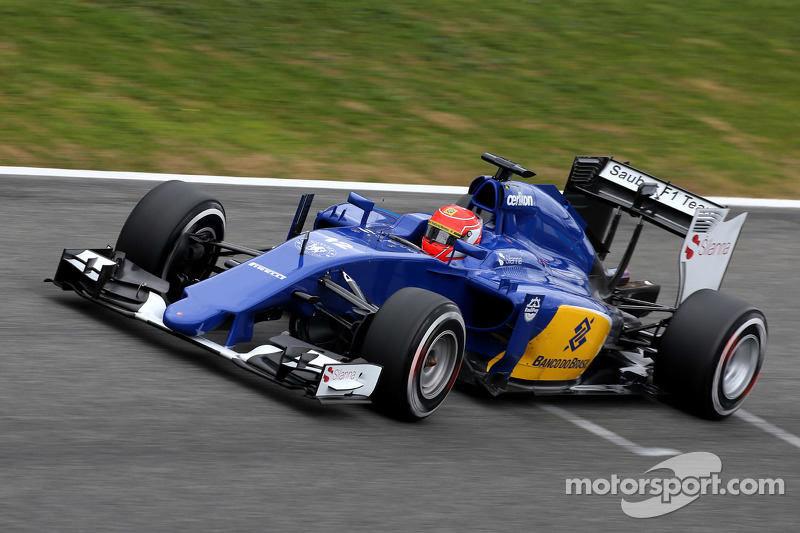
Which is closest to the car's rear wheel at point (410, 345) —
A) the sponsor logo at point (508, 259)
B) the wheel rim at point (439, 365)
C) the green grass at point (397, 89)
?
the wheel rim at point (439, 365)

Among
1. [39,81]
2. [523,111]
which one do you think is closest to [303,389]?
[39,81]

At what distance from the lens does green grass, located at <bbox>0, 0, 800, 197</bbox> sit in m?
12.4

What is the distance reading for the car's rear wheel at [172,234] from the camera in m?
6.79

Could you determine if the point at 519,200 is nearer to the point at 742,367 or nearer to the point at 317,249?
the point at 317,249

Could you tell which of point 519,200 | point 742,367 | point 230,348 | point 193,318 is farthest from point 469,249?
point 742,367

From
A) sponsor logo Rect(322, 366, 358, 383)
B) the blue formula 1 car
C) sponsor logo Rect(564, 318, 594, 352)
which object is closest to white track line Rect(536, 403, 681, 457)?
the blue formula 1 car

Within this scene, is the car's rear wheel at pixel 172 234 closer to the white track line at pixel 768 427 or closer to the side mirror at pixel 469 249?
the side mirror at pixel 469 249

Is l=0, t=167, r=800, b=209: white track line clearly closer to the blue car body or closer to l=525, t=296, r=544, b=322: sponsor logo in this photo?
the blue car body

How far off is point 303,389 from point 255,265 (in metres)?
0.89

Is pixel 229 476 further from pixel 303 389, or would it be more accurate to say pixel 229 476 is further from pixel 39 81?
pixel 39 81

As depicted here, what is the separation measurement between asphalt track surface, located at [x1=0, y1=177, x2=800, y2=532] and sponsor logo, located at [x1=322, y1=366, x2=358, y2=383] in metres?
0.30

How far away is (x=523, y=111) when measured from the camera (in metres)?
15.0

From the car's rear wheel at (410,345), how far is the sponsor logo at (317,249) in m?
0.61

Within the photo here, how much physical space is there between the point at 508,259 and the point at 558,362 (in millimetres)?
747
